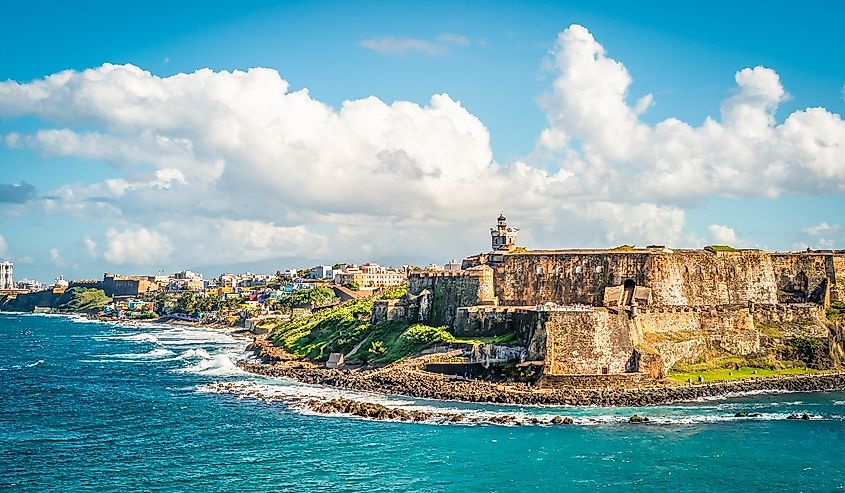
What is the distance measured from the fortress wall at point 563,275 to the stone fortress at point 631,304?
91 millimetres

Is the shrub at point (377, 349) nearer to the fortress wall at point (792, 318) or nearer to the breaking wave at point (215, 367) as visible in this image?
the breaking wave at point (215, 367)

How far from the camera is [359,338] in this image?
3150 inches

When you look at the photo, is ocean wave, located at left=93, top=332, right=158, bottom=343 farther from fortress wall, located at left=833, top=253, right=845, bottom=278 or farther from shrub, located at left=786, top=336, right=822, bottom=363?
fortress wall, located at left=833, top=253, right=845, bottom=278

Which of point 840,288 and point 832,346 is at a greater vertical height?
point 840,288

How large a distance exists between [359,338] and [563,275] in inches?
804

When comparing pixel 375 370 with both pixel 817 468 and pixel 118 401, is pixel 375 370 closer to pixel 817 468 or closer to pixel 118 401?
pixel 118 401

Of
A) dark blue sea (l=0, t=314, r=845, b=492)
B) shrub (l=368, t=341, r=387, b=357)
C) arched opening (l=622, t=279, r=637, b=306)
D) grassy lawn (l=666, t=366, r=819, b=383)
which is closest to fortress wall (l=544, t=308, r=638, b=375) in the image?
grassy lawn (l=666, t=366, r=819, b=383)

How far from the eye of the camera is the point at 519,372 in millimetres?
61344

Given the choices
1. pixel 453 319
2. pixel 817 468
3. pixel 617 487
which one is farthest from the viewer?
pixel 453 319

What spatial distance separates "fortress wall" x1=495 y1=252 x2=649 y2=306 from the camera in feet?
243

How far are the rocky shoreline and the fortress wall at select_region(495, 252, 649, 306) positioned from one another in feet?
44.8

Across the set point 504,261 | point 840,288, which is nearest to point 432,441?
point 504,261

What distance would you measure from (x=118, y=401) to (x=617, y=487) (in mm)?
39359

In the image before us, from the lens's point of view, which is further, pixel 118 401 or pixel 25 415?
pixel 118 401
